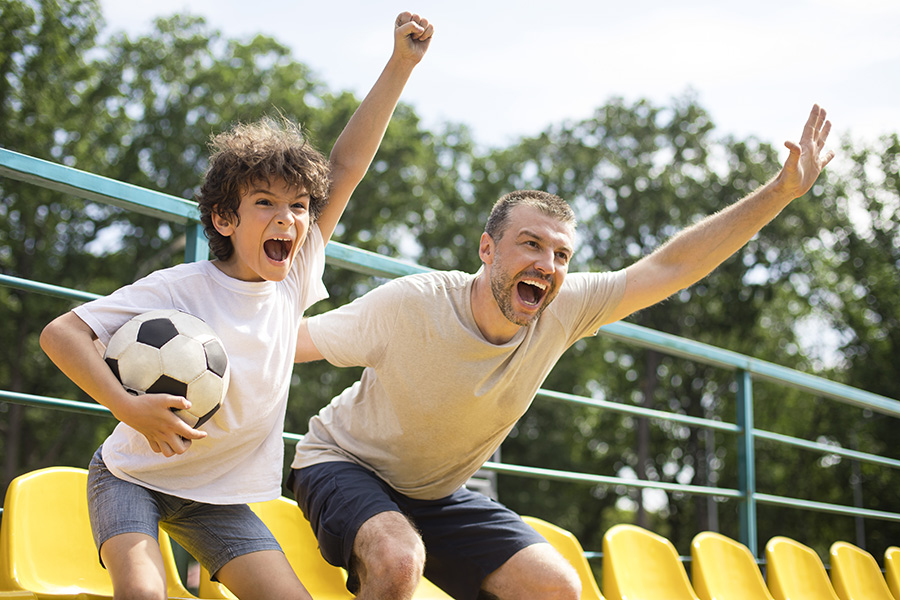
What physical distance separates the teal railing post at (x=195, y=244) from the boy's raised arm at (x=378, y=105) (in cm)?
41

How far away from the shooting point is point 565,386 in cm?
2353

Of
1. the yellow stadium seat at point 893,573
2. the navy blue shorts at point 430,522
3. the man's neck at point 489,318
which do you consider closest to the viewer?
→ the navy blue shorts at point 430,522

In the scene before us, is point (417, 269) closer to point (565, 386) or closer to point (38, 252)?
point (38, 252)

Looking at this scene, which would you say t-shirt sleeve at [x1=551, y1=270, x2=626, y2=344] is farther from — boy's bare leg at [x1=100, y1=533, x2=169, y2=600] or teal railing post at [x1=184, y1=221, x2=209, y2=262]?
boy's bare leg at [x1=100, y1=533, x2=169, y2=600]

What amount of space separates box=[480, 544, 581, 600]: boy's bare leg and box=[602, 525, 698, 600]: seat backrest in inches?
28.9

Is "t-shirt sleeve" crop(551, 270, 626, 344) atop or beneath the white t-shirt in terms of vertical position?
atop

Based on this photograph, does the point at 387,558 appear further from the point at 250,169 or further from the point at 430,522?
the point at 250,169

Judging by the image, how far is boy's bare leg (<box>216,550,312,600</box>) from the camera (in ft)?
6.45

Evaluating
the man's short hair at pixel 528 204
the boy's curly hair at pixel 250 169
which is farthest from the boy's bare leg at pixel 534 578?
the boy's curly hair at pixel 250 169

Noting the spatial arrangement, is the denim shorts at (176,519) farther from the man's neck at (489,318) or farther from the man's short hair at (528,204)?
the man's short hair at (528,204)

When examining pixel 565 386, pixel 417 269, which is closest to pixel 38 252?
pixel 565 386

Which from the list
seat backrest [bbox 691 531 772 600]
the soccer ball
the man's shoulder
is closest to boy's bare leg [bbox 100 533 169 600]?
the soccer ball

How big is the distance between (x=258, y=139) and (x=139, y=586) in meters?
1.13

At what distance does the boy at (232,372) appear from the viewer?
1840 millimetres
